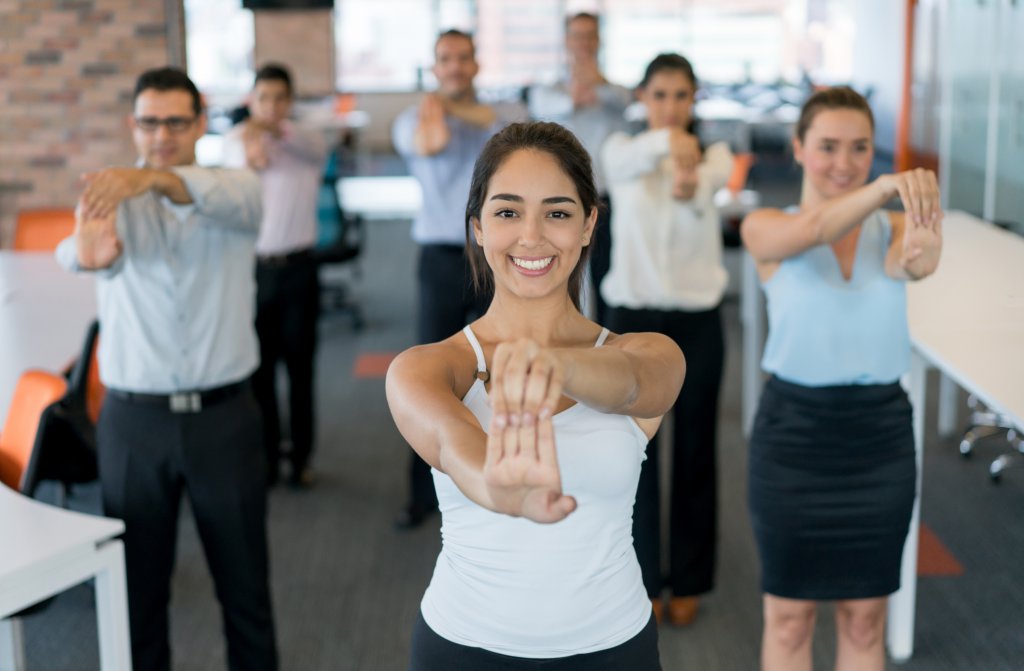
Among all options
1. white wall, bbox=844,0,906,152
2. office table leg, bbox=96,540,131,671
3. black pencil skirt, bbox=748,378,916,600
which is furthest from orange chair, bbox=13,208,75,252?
white wall, bbox=844,0,906,152

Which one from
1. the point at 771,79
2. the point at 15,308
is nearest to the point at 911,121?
the point at 771,79

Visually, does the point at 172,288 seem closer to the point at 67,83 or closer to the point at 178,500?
the point at 178,500

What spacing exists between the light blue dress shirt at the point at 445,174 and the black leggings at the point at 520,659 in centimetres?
295

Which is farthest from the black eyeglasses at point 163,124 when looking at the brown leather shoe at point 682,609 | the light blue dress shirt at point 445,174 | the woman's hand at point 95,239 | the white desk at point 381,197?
the white desk at point 381,197

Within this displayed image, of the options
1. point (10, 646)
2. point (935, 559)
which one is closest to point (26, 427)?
point (10, 646)

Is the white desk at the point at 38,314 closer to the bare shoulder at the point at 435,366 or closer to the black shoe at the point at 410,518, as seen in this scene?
the black shoe at the point at 410,518

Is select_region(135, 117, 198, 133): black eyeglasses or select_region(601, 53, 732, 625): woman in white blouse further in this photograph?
select_region(601, 53, 732, 625): woman in white blouse

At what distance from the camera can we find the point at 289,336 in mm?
5418

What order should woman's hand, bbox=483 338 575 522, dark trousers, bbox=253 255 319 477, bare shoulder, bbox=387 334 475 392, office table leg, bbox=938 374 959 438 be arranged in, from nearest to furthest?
woman's hand, bbox=483 338 575 522 < bare shoulder, bbox=387 334 475 392 < dark trousers, bbox=253 255 319 477 < office table leg, bbox=938 374 959 438

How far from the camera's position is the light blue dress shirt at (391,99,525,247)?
489 cm

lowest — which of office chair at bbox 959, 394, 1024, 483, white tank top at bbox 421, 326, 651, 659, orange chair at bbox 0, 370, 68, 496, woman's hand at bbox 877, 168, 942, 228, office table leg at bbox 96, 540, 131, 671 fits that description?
office chair at bbox 959, 394, 1024, 483

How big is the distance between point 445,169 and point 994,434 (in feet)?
9.59

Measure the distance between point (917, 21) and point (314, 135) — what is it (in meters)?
8.18

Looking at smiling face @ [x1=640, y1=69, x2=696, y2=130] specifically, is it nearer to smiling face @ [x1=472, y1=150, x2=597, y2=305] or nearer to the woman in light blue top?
the woman in light blue top
